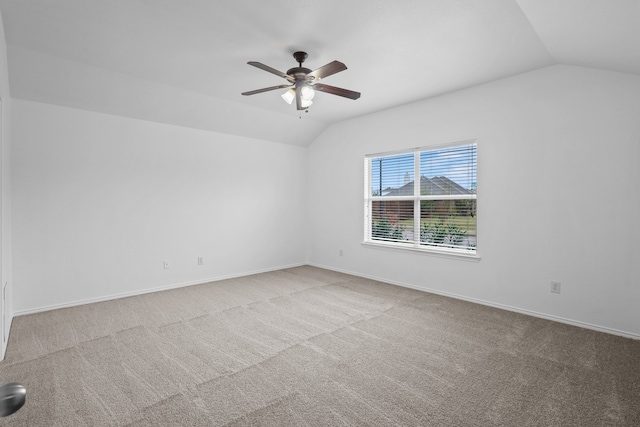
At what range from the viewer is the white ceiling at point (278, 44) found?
2.34 metres

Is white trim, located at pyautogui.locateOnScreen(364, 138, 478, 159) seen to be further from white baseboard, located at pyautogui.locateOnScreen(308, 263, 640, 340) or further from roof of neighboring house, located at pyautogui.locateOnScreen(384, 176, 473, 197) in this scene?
white baseboard, located at pyautogui.locateOnScreen(308, 263, 640, 340)

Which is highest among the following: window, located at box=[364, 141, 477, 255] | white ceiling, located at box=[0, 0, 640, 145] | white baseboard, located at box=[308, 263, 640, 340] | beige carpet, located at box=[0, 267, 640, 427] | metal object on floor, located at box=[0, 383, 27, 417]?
white ceiling, located at box=[0, 0, 640, 145]

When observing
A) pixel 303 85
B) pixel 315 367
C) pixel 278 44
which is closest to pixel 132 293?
pixel 315 367

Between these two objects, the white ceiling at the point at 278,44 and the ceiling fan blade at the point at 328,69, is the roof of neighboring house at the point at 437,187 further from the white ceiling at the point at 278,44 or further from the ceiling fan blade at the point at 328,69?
the ceiling fan blade at the point at 328,69

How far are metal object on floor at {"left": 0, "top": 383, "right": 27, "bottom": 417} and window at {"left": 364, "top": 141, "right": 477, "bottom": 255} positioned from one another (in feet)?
14.3

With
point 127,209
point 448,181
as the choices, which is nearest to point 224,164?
point 127,209

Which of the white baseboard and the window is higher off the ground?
the window

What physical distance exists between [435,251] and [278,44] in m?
3.28

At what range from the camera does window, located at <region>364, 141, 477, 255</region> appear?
4.22 m

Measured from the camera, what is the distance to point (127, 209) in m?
4.33

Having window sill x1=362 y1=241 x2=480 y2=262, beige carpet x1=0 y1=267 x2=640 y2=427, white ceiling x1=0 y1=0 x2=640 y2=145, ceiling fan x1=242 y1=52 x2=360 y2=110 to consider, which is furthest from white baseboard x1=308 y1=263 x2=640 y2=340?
ceiling fan x1=242 y1=52 x2=360 y2=110

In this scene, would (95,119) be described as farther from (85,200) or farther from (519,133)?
(519,133)

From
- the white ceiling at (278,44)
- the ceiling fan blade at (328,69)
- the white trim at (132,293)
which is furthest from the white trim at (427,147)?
the white trim at (132,293)

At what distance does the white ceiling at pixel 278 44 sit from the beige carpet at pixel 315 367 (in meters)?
2.54
